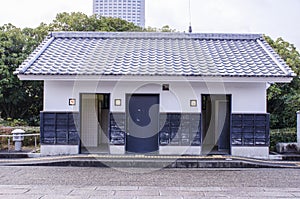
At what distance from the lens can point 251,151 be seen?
12203mm

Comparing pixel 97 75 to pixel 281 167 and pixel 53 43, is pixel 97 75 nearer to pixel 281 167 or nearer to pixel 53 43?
pixel 53 43

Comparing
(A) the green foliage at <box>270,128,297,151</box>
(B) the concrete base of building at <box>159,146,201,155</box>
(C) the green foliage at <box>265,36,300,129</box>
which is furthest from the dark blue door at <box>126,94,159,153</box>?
(C) the green foliage at <box>265,36,300,129</box>

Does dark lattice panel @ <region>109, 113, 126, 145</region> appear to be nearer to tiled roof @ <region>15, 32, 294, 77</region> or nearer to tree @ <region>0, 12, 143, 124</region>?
tiled roof @ <region>15, 32, 294, 77</region>

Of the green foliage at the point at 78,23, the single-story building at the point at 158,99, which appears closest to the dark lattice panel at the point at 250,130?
the single-story building at the point at 158,99

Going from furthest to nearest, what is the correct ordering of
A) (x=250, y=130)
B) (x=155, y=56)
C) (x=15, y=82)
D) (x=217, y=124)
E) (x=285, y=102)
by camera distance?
(x=15, y=82) → (x=285, y=102) → (x=217, y=124) → (x=155, y=56) → (x=250, y=130)

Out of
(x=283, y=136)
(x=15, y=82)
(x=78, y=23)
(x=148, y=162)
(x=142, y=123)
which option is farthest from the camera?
(x=78, y=23)

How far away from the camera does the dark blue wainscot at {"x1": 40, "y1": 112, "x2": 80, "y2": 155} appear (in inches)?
483

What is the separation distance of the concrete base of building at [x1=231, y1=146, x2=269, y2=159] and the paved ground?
167cm

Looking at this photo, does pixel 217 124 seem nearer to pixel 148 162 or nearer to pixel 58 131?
pixel 148 162

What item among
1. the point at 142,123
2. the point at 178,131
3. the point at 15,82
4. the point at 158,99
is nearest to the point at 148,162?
the point at 178,131

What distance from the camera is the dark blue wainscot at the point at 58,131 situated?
12.3 metres

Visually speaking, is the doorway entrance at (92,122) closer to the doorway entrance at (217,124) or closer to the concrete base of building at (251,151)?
the doorway entrance at (217,124)

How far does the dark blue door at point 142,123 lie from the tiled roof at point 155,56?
118 cm

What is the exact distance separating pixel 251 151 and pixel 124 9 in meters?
26.3
